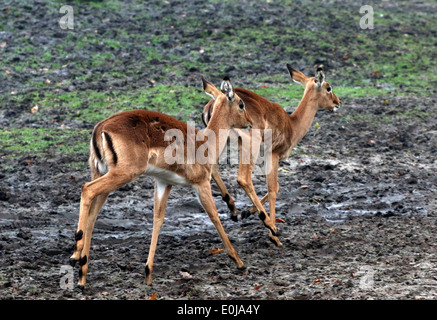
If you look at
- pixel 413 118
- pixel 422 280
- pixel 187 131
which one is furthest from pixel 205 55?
pixel 422 280

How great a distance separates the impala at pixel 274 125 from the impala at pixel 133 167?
88cm

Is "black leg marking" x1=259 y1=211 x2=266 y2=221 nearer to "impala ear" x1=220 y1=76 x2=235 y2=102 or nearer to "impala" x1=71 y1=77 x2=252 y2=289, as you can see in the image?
"impala" x1=71 y1=77 x2=252 y2=289

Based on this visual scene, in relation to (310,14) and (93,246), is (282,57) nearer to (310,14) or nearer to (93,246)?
(310,14)

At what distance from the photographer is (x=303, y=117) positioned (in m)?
7.91

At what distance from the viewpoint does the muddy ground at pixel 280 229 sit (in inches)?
211

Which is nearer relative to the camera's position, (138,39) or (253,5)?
(138,39)

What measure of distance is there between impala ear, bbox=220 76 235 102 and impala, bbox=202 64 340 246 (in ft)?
1.17

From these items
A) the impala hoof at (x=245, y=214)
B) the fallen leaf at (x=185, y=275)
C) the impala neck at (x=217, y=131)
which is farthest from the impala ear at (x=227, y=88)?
the fallen leaf at (x=185, y=275)

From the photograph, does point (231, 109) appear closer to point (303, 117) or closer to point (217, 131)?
point (217, 131)

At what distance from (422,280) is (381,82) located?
7150mm

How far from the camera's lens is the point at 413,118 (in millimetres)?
10328

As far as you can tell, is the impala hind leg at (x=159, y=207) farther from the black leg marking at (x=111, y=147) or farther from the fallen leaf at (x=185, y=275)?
the black leg marking at (x=111, y=147)

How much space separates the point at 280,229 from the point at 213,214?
1.46 meters

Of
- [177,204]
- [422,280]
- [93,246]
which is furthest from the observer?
[177,204]
